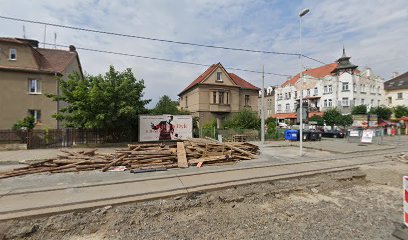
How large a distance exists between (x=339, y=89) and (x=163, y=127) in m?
44.3

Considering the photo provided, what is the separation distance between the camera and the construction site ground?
394 cm

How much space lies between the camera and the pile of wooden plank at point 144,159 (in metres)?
8.95

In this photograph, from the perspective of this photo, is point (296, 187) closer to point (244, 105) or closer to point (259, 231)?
point (259, 231)

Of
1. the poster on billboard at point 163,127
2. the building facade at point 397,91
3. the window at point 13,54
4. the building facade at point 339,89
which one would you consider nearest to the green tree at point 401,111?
the building facade at point 339,89

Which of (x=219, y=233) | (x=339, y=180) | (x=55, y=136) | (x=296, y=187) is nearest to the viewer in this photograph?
(x=219, y=233)

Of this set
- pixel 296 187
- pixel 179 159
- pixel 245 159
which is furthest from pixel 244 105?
pixel 296 187

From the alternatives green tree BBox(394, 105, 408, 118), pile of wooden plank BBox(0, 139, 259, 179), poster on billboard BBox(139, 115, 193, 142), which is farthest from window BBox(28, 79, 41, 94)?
green tree BBox(394, 105, 408, 118)

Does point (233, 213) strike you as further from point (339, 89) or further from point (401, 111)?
point (401, 111)

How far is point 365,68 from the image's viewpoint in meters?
47.9

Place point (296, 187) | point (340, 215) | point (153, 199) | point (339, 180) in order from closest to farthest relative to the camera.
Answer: point (340, 215) → point (153, 199) → point (296, 187) → point (339, 180)

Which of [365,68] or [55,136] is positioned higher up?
[365,68]

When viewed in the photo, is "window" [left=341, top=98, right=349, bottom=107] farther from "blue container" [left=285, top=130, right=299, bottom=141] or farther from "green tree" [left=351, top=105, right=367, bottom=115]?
"blue container" [left=285, top=130, right=299, bottom=141]

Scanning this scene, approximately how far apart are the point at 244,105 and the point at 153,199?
→ 2953 cm

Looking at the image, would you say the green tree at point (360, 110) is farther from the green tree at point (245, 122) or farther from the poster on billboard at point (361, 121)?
the green tree at point (245, 122)
